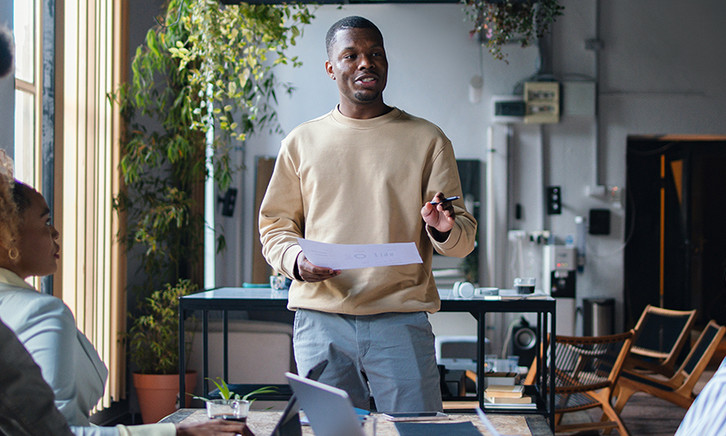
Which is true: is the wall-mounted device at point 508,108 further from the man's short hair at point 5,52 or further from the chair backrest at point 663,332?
the man's short hair at point 5,52

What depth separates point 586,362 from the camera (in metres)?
4.04

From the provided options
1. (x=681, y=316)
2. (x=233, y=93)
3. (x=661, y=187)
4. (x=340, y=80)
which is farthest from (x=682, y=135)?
(x=340, y=80)

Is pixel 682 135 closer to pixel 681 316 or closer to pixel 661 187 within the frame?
pixel 661 187

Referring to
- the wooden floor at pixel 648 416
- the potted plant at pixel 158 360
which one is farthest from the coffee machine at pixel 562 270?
the potted plant at pixel 158 360

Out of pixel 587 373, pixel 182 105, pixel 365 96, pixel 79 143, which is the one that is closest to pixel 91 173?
pixel 79 143

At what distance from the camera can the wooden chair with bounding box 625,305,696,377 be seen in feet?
14.9

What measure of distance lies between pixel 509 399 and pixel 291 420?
8.52 feet

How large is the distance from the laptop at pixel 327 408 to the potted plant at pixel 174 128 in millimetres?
3319

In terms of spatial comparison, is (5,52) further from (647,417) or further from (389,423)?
(647,417)

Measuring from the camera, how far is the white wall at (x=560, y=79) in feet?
22.4

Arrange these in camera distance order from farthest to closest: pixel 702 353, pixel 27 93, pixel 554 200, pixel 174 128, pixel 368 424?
pixel 554 200
pixel 174 128
pixel 702 353
pixel 27 93
pixel 368 424

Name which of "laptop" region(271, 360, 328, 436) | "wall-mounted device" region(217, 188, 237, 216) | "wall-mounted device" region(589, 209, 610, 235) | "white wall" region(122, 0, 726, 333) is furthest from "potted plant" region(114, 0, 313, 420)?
"wall-mounted device" region(589, 209, 610, 235)

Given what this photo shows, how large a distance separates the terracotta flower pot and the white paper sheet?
3.04m

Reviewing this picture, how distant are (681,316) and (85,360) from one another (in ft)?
13.6
